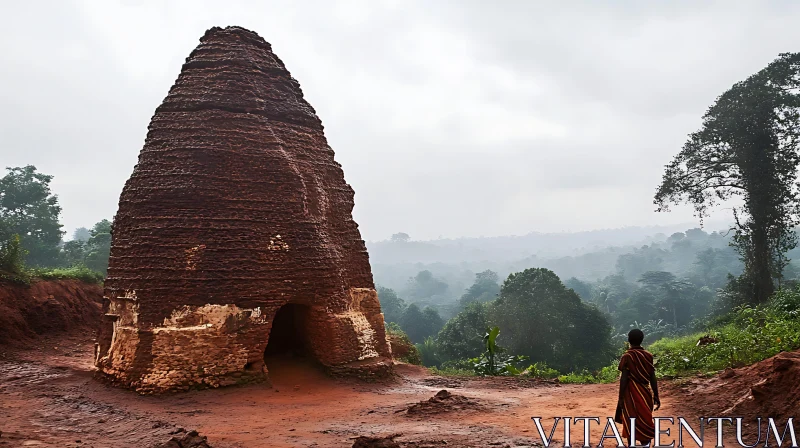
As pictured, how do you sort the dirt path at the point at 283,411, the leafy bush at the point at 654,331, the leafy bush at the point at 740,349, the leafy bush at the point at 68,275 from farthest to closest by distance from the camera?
the leafy bush at the point at 654,331 < the leafy bush at the point at 68,275 < the leafy bush at the point at 740,349 < the dirt path at the point at 283,411

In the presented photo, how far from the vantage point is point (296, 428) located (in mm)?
8039

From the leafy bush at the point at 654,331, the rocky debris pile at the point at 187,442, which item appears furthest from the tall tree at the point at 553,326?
the rocky debris pile at the point at 187,442

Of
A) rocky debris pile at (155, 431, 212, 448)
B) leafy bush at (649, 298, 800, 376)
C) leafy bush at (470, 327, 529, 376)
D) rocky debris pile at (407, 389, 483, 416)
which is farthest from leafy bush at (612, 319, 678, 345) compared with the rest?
rocky debris pile at (155, 431, 212, 448)

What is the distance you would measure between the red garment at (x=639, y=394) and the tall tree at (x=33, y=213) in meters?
33.4

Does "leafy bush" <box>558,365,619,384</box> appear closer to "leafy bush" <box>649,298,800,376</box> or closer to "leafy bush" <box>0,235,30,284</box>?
"leafy bush" <box>649,298,800,376</box>

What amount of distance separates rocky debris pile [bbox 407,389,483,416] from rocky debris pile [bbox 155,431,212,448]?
353 centimetres

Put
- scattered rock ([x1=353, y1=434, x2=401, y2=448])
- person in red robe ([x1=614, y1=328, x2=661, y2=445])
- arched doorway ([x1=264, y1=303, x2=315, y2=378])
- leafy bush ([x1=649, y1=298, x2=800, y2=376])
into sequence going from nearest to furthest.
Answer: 1. person in red robe ([x1=614, y1=328, x2=661, y2=445])
2. scattered rock ([x1=353, y1=434, x2=401, y2=448])
3. leafy bush ([x1=649, y1=298, x2=800, y2=376])
4. arched doorway ([x1=264, y1=303, x2=315, y2=378])

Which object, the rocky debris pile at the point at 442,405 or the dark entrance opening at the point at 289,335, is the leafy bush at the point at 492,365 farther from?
the rocky debris pile at the point at 442,405

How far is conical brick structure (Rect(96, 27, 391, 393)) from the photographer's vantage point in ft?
34.1

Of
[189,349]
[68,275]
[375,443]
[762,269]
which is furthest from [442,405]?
[762,269]

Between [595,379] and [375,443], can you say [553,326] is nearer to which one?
[595,379]

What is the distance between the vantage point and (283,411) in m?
9.24

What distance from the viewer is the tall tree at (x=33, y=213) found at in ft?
99.4

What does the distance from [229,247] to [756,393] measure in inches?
365
